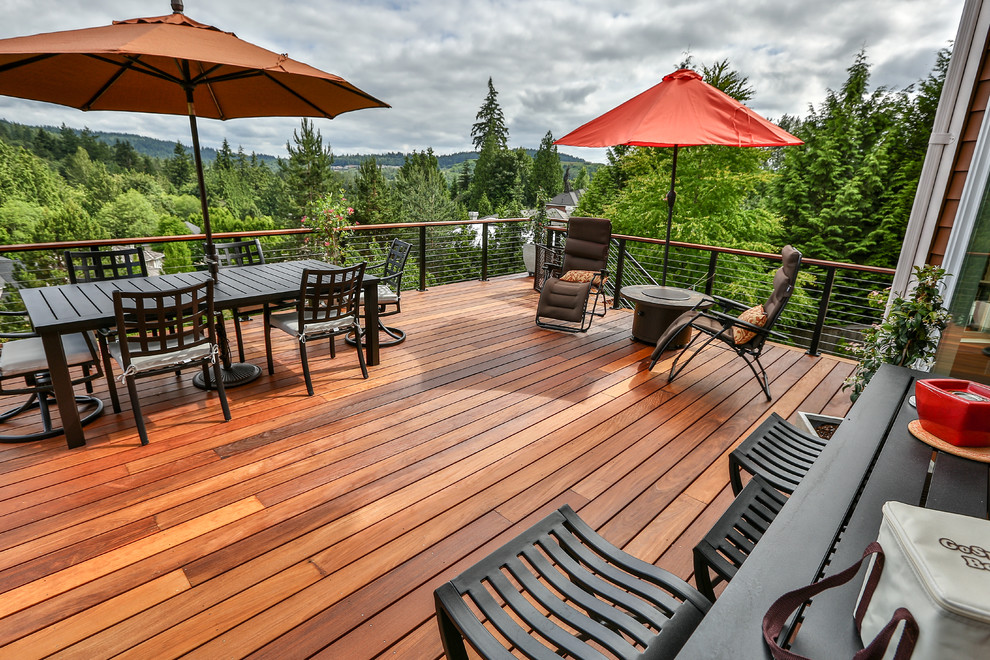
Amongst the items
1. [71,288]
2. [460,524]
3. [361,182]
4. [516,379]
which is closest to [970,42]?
[516,379]

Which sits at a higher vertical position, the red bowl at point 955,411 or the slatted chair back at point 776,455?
the red bowl at point 955,411

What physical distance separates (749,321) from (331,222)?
4519mm

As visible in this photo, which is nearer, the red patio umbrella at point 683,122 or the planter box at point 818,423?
the planter box at point 818,423

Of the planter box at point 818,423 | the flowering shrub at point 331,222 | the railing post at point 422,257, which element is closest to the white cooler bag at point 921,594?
the planter box at point 818,423

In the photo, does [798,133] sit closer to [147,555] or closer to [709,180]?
[709,180]

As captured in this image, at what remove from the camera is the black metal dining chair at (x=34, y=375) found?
2.56 m

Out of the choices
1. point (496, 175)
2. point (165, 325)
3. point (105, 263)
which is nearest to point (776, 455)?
point (165, 325)

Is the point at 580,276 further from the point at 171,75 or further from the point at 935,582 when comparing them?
the point at 935,582

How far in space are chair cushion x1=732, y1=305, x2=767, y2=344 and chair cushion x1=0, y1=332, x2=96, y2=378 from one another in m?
4.31

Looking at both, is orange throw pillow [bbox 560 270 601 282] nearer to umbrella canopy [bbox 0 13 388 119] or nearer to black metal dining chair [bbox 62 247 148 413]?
umbrella canopy [bbox 0 13 388 119]

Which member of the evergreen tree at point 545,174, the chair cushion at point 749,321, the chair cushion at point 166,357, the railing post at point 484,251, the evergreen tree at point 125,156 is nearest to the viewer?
the chair cushion at point 166,357

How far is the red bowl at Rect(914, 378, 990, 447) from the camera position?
1245 millimetres

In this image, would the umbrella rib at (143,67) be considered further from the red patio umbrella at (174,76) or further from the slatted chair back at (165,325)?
the slatted chair back at (165,325)

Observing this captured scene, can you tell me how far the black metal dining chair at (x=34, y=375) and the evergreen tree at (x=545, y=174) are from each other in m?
35.9
